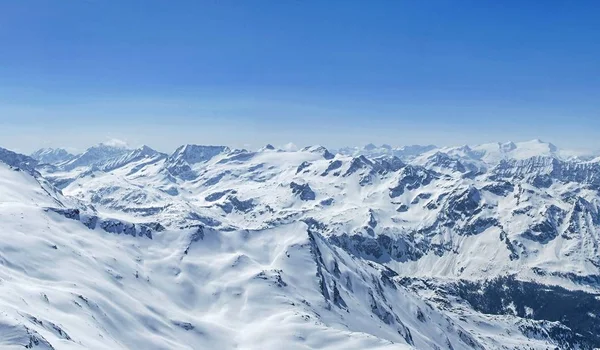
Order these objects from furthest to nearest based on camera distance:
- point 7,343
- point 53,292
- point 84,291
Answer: point 84,291 < point 53,292 < point 7,343

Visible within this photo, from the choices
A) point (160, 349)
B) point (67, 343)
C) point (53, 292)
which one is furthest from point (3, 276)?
point (67, 343)

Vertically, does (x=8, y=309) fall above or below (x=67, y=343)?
above

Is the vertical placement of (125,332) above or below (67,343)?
below

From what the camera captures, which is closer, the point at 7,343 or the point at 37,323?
the point at 7,343

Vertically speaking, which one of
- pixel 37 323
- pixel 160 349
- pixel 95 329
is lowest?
pixel 160 349

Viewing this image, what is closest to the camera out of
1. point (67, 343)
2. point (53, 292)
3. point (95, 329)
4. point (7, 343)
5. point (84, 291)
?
point (7, 343)

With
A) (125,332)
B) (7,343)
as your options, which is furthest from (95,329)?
(7,343)

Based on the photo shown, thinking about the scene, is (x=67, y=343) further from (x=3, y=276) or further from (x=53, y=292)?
(x=3, y=276)

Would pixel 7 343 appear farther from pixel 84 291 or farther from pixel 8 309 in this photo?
pixel 84 291

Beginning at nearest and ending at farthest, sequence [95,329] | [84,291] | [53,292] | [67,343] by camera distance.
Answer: [67,343], [95,329], [53,292], [84,291]

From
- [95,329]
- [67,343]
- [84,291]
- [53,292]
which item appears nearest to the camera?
[67,343]
